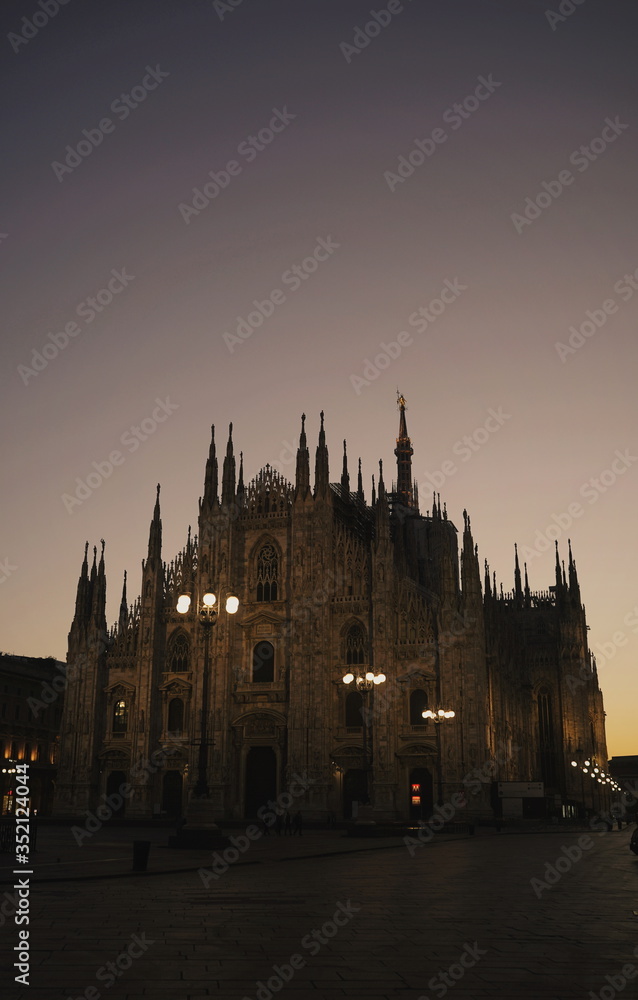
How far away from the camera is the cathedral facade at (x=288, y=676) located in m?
53.4

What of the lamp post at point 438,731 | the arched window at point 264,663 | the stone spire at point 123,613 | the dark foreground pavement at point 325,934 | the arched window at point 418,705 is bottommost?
the dark foreground pavement at point 325,934

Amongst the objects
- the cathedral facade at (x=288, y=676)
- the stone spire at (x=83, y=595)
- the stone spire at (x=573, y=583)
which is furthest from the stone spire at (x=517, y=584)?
the stone spire at (x=83, y=595)

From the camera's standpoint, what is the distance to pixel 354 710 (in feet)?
183

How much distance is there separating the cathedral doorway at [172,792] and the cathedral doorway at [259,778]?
4.24 metres

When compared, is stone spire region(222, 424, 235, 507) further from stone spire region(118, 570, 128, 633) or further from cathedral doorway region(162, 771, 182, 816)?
cathedral doorway region(162, 771, 182, 816)

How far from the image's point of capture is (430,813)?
52.9m

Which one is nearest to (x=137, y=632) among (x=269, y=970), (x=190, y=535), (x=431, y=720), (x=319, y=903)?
(x=190, y=535)

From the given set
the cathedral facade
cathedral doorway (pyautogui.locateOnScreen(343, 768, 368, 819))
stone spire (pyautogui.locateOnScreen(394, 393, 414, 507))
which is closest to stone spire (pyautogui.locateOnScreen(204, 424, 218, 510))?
the cathedral facade

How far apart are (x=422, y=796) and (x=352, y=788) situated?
4243 mm

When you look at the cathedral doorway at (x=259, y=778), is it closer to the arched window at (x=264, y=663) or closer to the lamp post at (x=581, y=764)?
the arched window at (x=264, y=663)

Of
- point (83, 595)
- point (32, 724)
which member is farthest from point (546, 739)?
point (83, 595)

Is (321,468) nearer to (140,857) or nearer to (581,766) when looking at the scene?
(140,857)

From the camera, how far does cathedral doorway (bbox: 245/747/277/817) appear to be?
2224 inches

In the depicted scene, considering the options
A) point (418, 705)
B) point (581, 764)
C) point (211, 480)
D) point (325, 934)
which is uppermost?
point (211, 480)
